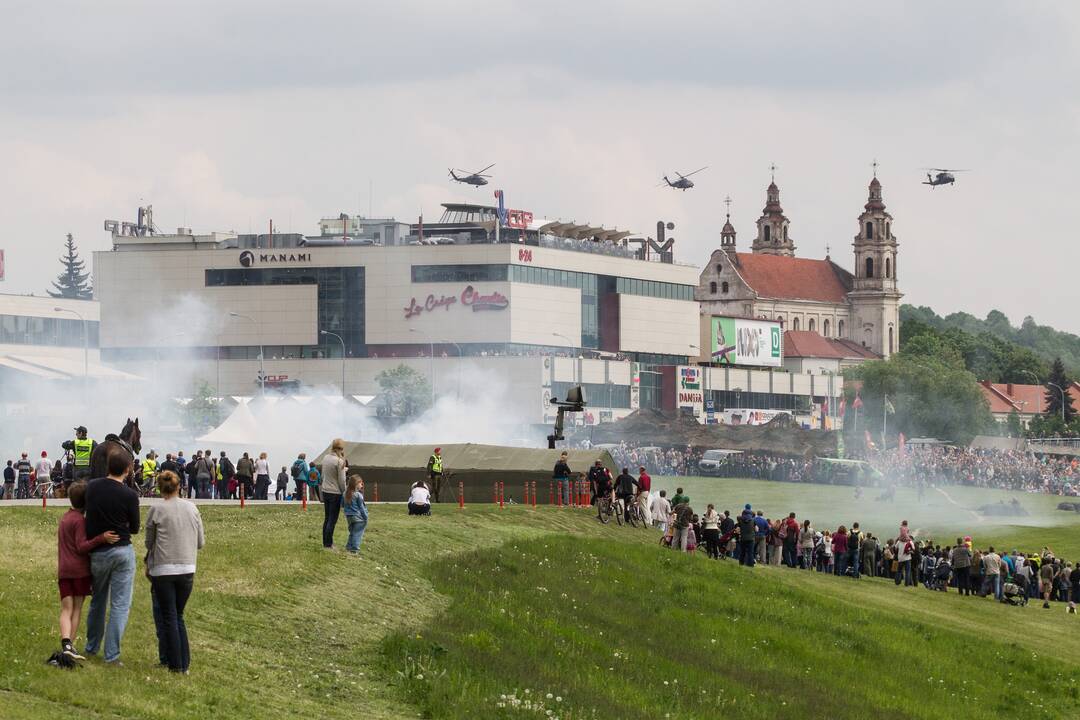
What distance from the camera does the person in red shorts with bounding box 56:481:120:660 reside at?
17.1 meters

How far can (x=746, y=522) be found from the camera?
149 feet

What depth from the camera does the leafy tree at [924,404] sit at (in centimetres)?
15725

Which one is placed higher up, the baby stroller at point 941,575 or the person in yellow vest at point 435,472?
the person in yellow vest at point 435,472

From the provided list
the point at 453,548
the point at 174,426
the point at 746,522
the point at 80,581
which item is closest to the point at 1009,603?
the point at 746,522

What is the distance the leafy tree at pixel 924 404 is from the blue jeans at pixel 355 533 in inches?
4868

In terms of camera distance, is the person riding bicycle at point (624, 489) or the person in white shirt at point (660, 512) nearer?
the person riding bicycle at point (624, 489)

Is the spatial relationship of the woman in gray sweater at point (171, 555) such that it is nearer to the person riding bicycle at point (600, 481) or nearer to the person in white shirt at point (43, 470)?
the person riding bicycle at point (600, 481)

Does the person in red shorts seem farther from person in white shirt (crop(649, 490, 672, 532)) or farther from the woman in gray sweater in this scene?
person in white shirt (crop(649, 490, 672, 532))

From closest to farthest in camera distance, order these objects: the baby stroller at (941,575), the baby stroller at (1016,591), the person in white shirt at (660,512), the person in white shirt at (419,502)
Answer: the person in white shirt at (419,502) < the person in white shirt at (660,512) < the baby stroller at (1016,591) < the baby stroller at (941,575)

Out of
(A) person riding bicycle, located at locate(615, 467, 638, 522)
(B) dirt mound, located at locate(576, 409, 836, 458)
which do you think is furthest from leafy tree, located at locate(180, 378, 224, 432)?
(A) person riding bicycle, located at locate(615, 467, 638, 522)

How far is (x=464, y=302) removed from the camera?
15812 cm

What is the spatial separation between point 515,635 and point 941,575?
2574cm

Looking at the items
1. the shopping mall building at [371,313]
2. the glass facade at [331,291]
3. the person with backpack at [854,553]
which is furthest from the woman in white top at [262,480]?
the glass facade at [331,291]

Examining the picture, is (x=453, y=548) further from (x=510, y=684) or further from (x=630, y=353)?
(x=630, y=353)
